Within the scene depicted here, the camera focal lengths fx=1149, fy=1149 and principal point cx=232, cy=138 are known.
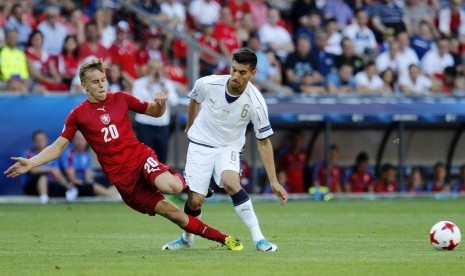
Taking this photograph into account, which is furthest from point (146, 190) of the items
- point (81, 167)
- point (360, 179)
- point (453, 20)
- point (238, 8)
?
point (453, 20)

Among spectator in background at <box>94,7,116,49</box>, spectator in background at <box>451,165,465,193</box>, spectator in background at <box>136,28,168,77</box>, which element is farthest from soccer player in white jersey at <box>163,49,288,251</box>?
spectator in background at <box>451,165,465,193</box>

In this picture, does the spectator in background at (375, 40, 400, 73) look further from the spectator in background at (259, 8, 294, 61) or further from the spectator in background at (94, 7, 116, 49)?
the spectator in background at (94, 7, 116, 49)

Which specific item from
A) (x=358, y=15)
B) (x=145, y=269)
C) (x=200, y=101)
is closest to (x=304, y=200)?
(x=358, y=15)

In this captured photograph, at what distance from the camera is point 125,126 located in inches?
457

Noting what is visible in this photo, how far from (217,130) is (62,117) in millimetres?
9700

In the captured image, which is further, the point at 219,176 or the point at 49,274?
the point at 219,176

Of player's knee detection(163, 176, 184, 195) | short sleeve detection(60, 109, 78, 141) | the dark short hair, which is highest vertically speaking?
the dark short hair

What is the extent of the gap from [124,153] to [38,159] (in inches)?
34.8

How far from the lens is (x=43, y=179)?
68.1 feet

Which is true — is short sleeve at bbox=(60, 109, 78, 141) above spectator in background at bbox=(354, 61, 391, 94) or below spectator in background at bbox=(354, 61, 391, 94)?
above

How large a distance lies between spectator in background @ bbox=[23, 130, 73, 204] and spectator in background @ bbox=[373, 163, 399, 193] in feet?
21.0

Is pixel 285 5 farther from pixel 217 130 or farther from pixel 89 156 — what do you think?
pixel 217 130

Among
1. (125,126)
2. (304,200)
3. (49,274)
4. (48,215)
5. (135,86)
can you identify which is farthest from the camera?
(304,200)

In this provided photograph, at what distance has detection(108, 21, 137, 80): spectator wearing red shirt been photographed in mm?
22297
